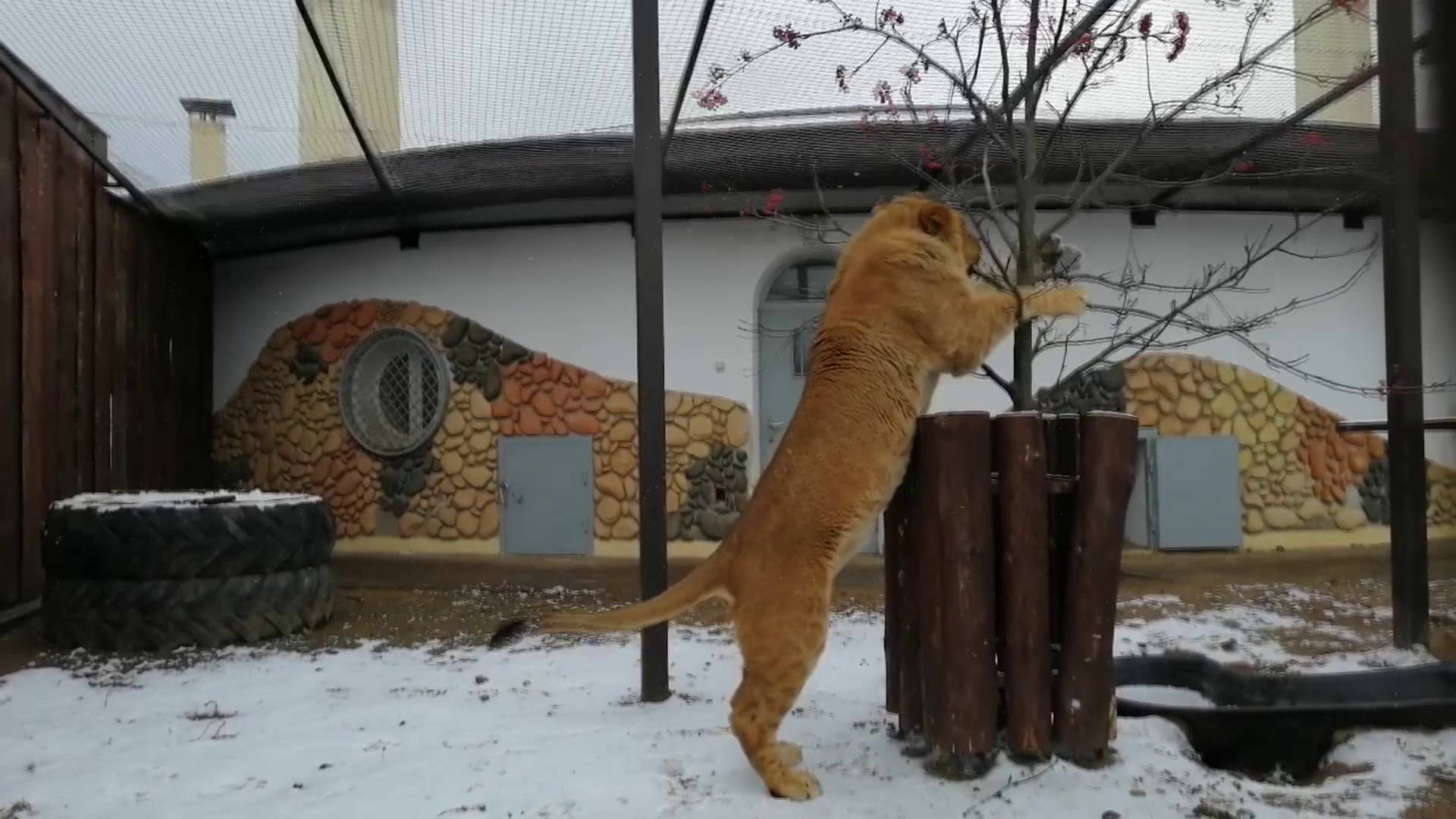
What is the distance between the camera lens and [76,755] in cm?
338

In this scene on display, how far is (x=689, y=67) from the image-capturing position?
596 centimetres

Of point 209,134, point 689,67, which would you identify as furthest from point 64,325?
point 689,67

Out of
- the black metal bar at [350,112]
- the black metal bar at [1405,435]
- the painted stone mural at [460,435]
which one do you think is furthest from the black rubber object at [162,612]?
the black metal bar at [1405,435]

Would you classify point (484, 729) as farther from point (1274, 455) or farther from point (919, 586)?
point (1274, 455)

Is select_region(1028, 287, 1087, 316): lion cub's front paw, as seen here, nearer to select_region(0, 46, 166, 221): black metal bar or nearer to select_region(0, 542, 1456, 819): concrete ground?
select_region(0, 542, 1456, 819): concrete ground

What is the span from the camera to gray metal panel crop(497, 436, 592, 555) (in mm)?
8773

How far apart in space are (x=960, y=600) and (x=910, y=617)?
342 millimetres

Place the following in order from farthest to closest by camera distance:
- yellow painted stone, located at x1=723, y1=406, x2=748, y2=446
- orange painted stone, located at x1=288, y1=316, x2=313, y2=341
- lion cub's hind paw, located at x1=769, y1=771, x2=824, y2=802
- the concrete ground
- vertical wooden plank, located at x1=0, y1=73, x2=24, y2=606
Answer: orange painted stone, located at x1=288, y1=316, x2=313, y2=341 → yellow painted stone, located at x1=723, y1=406, x2=748, y2=446 → vertical wooden plank, located at x1=0, y1=73, x2=24, y2=606 → the concrete ground → lion cub's hind paw, located at x1=769, y1=771, x2=824, y2=802

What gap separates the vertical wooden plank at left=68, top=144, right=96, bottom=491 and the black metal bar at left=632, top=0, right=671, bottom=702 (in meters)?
5.76

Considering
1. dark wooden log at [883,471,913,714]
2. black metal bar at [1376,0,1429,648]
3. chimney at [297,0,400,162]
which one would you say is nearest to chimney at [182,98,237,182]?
chimney at [297,0,400,162]

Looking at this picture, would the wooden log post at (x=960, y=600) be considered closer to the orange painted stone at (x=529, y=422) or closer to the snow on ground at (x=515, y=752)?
the snow on ground at (x=515, y=752)

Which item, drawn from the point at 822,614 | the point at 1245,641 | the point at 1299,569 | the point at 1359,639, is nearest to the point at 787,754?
the point at 822,614

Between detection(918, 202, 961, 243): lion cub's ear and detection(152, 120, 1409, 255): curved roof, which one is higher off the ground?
detection(152, 120, 1409, 255): curved roof

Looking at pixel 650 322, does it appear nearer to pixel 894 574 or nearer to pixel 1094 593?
pixel 894 574
